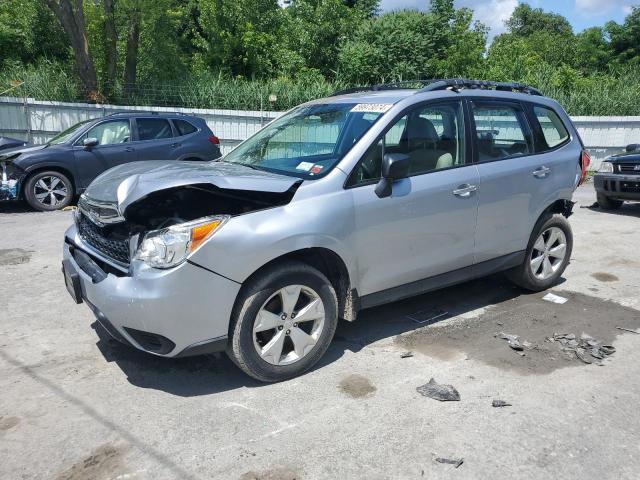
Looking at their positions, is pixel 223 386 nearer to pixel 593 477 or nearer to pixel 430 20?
pixel 593 477

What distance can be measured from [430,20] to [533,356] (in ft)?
80.8

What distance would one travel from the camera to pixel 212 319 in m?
3.36

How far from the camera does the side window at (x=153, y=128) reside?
34.7 feet

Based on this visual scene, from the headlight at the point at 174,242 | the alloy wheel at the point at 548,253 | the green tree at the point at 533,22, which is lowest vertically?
the alloy wheel at the point at 548,253

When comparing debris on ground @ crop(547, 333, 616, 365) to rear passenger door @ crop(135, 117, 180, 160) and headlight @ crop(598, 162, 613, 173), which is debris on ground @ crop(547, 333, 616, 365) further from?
rear passenger door @ crop(135, 117, 180, 160)

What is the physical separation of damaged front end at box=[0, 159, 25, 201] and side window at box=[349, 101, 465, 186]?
770cm

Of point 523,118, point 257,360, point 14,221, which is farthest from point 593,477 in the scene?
point 14,221

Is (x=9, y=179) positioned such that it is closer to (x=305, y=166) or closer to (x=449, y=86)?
(x=305, y=166)

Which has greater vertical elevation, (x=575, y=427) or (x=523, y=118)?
(x=523, y=118)

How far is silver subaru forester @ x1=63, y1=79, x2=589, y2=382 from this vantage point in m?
3.34

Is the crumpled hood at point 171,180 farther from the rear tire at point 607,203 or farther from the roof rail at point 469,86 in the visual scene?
the rear tire at point 607,203

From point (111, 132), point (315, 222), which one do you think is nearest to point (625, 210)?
point (315, 222)

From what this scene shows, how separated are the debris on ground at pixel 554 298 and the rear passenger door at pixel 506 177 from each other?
67 centimetres

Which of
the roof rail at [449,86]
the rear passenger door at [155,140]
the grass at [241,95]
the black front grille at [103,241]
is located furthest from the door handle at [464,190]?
the grass at [241,95]
